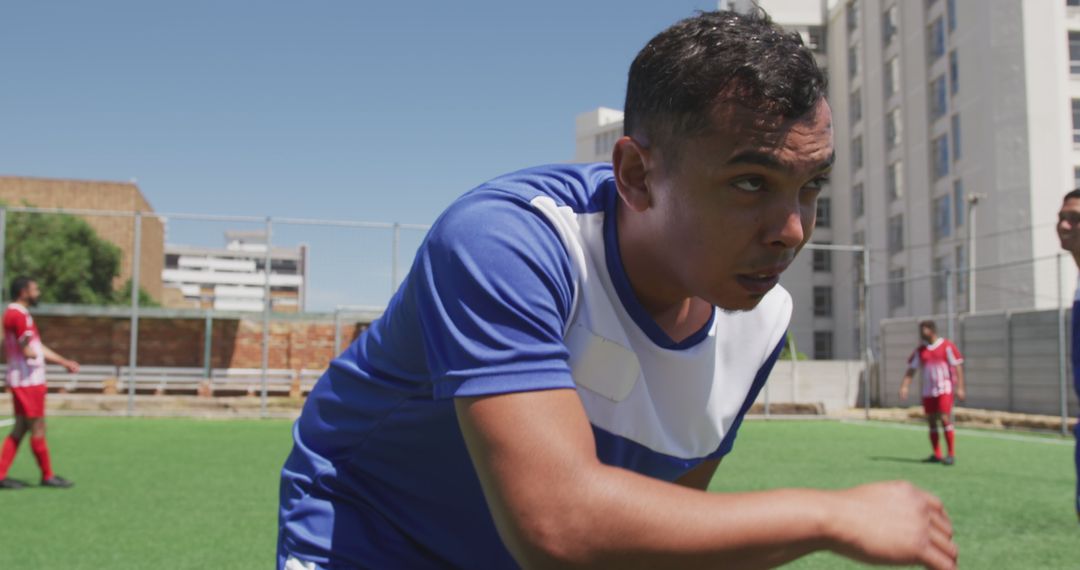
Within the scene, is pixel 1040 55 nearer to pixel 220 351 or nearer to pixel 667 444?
pixel 220 351

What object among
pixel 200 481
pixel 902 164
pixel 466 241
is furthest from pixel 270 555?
pixel 902 164

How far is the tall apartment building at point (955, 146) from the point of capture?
3372cm

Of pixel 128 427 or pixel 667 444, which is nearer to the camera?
pixel 667 444

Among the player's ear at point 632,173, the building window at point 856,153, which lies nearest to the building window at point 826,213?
the building window at point 856,153

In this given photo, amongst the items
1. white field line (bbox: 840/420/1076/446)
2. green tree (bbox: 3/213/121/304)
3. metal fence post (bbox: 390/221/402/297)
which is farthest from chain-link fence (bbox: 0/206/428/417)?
green tree (bbox: 3/213/121/304)

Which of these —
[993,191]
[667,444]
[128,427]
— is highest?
[993,191]

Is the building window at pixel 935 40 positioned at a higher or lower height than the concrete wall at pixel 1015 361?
higher

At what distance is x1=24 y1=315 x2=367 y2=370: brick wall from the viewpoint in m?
21.8

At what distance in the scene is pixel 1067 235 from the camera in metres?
4.79

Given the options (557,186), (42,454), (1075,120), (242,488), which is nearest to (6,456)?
(42,454)

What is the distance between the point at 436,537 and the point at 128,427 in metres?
16.2

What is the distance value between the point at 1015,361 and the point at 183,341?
18998 mm

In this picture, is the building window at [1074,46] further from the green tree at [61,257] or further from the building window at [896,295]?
the green tree at [61,257]

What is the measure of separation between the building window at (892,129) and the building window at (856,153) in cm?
301
